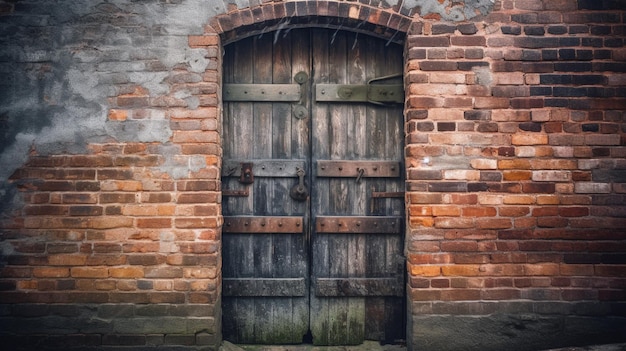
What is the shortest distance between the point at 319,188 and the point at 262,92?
2.80 ft

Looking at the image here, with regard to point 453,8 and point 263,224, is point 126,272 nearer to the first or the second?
point 263,224

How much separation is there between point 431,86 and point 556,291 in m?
1.65

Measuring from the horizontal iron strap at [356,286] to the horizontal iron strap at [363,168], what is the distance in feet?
2.64

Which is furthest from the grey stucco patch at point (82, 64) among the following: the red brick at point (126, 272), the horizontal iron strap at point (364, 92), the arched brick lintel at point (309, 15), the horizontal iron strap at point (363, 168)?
the horizontal iron strap at point (363, 168)

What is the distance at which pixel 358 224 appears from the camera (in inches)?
117

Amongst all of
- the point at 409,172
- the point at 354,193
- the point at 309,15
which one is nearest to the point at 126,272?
the point at 354,193

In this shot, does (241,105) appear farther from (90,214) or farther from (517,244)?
(517,244)

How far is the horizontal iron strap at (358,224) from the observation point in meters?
2.96

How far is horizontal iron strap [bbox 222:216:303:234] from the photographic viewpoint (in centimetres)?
294

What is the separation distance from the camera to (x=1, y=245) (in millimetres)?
2635

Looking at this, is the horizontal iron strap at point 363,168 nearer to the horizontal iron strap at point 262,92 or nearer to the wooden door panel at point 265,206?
the wooden door panel at point 265,206

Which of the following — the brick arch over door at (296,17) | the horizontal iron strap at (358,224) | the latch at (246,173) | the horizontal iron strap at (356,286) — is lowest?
the horizontal iron strap at (356,286)

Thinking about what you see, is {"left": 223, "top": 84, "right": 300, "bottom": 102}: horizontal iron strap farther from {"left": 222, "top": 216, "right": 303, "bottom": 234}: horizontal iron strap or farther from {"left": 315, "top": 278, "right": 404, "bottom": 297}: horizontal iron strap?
{"left": 315, "top": 278, "right": 404, "bottom": 297}: horizontal iron strap

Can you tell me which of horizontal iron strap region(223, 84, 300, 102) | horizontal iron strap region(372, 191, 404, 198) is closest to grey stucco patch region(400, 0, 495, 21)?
horizontal iron strap region(223, 84, 300, 102)
